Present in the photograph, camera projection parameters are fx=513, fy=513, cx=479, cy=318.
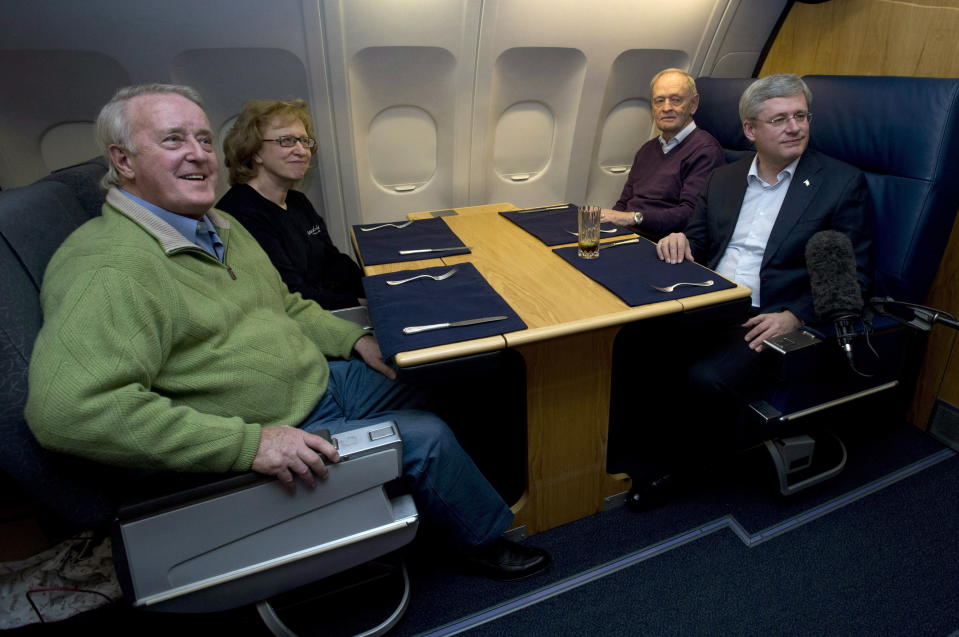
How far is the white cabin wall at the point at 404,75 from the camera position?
6.74 feet

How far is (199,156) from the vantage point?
51.3 inches

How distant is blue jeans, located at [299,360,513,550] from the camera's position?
1.37 m

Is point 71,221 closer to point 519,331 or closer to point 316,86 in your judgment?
point 519,331

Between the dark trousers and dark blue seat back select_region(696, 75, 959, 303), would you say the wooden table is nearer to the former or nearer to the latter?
the dark trousers

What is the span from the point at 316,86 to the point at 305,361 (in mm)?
1535

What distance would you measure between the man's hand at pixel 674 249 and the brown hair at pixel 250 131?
1.52m

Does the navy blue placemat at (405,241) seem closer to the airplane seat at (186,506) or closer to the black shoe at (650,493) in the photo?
the airplane seat at (186,506)

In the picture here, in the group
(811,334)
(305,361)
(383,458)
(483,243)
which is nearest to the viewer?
(383,458)

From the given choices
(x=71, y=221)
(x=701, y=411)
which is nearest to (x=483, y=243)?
(x=701, y=411)

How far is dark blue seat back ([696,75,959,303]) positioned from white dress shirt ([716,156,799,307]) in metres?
0.26

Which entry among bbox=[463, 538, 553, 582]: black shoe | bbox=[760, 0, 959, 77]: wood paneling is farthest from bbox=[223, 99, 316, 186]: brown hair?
bbox=[760, 0, 959, 77]: wood paneling

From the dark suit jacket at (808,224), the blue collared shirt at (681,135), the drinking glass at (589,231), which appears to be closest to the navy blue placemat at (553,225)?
the drinking glass at (589,231)

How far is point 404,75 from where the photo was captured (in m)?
2.57

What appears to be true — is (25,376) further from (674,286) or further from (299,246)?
(674,286)
